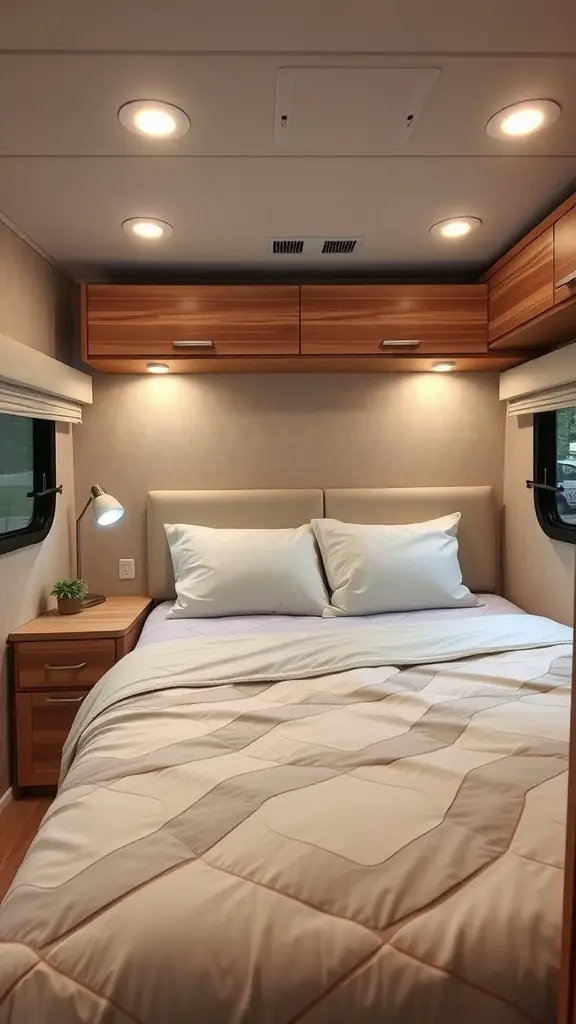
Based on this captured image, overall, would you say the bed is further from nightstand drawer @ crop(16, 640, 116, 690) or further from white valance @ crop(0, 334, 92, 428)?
white valance @ crop(0, 334, 92, 428)

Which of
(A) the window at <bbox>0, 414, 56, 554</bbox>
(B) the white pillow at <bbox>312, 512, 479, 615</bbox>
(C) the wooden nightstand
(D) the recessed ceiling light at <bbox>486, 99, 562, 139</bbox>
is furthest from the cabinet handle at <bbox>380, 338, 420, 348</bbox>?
(C) the wooden nightstand

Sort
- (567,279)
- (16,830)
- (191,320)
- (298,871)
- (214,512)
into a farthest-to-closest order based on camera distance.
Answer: (214,512), (191,320), (16,830), (567,279), (298,871)

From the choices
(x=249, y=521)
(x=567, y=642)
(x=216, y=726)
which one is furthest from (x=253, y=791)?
(x=249, y=521)

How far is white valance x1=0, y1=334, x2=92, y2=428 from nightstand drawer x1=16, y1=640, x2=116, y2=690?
35.6 inches

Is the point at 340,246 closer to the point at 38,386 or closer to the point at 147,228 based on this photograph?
the point at 147,228

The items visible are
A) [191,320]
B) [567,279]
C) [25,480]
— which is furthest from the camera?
[191,320]

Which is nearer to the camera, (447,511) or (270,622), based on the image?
(270,622)

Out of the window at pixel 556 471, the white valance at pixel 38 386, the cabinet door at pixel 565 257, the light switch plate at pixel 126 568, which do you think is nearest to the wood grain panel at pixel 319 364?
the white valance at pixel 38 386

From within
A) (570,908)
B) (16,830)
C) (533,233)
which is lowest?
(16,830)

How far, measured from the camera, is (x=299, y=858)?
109 cm

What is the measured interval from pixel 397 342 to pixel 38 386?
59.4 inches

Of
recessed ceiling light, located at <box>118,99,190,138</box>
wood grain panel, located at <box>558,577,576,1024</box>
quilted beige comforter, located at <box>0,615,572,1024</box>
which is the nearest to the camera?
wood grain panel, located at <box>558,577,576,1024</box>

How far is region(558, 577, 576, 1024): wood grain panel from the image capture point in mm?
803

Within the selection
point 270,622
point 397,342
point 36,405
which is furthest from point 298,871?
point 397,342
